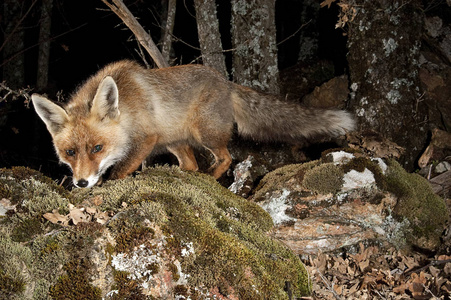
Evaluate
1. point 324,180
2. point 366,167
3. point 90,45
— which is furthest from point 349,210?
point 90,45

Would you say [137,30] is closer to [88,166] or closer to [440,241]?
[88,166]

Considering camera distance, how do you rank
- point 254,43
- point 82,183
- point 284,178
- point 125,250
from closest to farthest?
point 125,250 < point 82,183 < point 284,178 < point 254,43

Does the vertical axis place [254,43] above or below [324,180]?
above

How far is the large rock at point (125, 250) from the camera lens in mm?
2016

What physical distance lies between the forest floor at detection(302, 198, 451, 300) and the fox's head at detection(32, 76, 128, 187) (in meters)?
2.44

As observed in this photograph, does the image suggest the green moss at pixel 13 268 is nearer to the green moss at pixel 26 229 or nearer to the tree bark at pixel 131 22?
the green moss at pixel 26 229

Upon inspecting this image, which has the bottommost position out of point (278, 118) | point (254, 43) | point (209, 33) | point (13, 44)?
point (278, 118)

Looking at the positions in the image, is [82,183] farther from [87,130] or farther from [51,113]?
[51,113]

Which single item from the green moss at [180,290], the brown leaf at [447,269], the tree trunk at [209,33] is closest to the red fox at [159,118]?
the tree trunk at [209,33]

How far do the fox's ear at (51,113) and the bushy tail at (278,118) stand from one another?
247 centimetres

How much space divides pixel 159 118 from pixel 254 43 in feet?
8.07

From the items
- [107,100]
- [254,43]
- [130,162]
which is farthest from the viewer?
[254,43]

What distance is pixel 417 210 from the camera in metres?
4.23

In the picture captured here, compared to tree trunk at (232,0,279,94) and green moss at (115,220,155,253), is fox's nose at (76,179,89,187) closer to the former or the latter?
green moss at (115,220,155,253)
